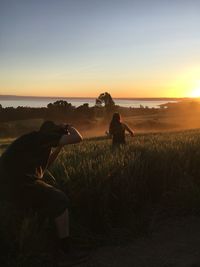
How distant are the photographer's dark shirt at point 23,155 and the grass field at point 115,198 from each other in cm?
53

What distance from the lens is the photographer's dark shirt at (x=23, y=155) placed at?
255 inches

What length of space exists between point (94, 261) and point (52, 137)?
156 cm

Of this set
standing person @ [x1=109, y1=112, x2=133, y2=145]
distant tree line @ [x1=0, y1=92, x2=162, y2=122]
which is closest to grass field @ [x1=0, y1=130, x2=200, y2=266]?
standing person @ [x1=109, y1=112, x2=133, y2=145]

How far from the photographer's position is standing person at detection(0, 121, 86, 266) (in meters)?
6.49

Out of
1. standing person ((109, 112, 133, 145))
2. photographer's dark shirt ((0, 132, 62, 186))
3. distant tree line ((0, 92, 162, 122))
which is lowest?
distant tree line ((0, 92, 162, 122))

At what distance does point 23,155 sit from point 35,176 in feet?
1.15

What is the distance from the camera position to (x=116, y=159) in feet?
29.4

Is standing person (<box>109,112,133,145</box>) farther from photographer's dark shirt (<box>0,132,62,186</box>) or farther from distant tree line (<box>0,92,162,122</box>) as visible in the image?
distant tree line (<box>0,92,162,122</box>)

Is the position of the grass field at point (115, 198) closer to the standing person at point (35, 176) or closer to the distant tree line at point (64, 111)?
the standing person at point (35, 176)

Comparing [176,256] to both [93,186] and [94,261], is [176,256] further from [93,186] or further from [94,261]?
[93,186]

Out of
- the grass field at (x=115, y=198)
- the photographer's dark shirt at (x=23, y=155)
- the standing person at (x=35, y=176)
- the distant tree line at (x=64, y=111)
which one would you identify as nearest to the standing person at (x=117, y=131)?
the grass field at (x=115, y=198)

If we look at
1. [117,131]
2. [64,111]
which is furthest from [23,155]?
[64,111]

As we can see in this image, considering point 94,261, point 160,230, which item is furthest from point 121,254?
point 160,230

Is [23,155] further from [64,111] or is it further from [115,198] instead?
[64,111]
